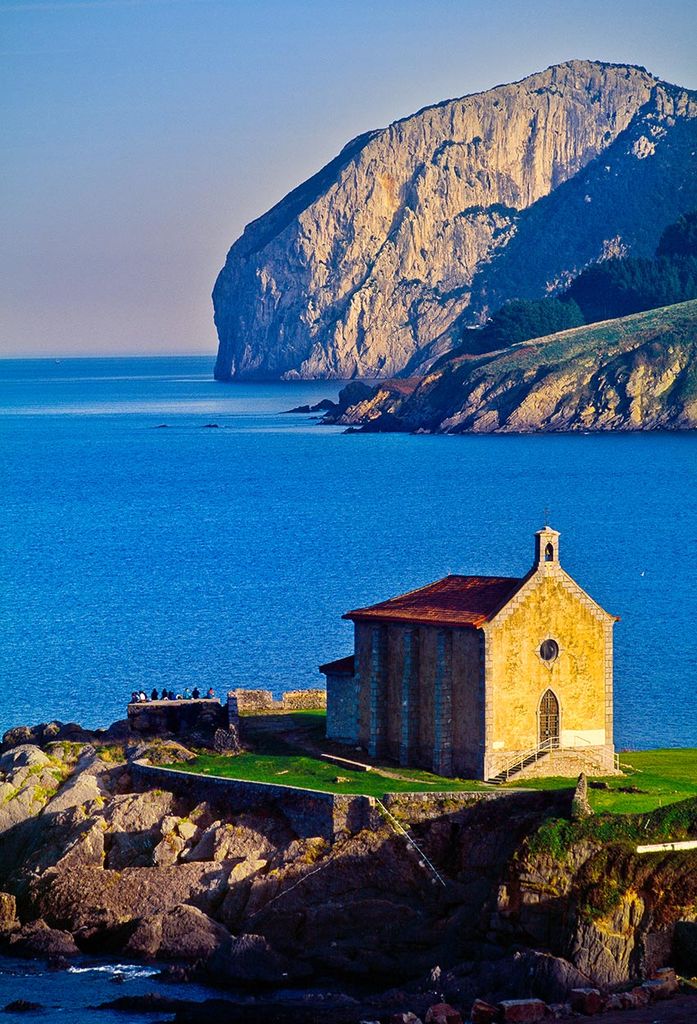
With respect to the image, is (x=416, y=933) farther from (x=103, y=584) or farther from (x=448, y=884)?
(x=103, y=584)

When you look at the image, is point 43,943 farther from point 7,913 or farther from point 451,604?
point 451,604

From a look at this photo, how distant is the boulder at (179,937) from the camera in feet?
130

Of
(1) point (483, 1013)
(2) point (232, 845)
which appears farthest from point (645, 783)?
(1) point (483, 1013)

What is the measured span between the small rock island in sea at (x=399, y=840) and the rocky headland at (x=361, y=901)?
0.16ft

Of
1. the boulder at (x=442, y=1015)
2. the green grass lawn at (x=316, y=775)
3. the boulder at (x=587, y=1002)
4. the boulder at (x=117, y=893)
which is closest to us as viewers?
the boulder at (x=442, y=1015)

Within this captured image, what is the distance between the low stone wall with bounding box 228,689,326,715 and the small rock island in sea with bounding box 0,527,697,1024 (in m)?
1.38

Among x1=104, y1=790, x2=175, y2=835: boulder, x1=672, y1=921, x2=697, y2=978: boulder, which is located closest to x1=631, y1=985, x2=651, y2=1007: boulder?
x1=672, y1=921, x2=697, y2=978: boulder

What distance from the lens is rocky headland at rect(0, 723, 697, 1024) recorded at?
3716 cm

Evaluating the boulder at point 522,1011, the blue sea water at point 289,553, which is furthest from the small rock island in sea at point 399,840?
the blue sea water at point 289,553

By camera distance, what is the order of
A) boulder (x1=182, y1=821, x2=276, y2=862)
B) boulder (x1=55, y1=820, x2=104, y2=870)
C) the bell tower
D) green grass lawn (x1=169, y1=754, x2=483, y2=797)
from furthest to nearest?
the bell tower, green grass lawn (x1=169, y1=754, x2=483, y2=797), boulder (x1=55, y1=820, x2=104, y2=870), boulder (x1=182, y1=821, x2=276, y2=862)

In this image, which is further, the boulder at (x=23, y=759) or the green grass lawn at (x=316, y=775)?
the boulder at (x=23, y=759)

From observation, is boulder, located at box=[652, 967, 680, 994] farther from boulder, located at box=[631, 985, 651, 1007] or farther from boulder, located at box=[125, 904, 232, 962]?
boulder, located at box=[125, 904, 232, 962]

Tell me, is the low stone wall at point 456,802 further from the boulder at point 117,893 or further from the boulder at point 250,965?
the boulder at point 250,965

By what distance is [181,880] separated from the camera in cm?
4206
